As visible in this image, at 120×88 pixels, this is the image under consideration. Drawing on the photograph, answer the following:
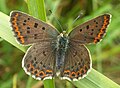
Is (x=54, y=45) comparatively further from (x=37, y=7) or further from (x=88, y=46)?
(x=88, y=46)

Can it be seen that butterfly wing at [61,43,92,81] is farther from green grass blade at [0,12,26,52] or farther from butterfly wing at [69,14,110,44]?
green grass blade at [0,12,26,52]

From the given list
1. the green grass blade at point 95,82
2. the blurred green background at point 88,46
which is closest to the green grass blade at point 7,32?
the green grass blade at point 95,82

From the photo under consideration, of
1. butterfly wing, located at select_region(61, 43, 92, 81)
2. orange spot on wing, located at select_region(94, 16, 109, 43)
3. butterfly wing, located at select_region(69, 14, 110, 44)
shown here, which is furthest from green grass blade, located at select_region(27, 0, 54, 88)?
orange spot on wing, located at select_region(94, 16, 109, 43)

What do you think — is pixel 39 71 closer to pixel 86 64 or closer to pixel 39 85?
pixel 86 64

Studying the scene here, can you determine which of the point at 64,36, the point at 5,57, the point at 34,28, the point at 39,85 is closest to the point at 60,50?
the point at 64,36

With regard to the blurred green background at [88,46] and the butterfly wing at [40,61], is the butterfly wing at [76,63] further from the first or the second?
the blurred green background at [88,46]
